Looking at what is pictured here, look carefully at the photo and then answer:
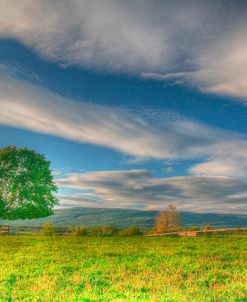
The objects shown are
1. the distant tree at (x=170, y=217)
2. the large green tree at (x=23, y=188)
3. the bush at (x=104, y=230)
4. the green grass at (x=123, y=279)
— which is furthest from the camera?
the distant tree at (x=170, y=217)

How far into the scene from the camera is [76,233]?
47062 mm

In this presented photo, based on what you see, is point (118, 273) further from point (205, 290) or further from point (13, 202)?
point (13, 202)

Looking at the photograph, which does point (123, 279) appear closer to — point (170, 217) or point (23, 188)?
point (23, 188)

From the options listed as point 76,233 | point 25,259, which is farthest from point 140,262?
point 76,233

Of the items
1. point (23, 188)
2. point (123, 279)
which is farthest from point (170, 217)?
point (123, 279)

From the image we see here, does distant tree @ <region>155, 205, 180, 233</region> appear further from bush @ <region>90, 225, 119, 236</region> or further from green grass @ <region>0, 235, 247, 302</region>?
green grass @ <region>0, 235, 247, 302</region>

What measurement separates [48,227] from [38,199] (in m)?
4.46

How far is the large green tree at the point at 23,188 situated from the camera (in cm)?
5403

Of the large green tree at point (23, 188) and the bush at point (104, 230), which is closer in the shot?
the bush at point (104, 230)

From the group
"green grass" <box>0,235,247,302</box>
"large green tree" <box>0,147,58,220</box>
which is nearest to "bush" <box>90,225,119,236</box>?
"large green tree" <box>0,147,58,220</box>

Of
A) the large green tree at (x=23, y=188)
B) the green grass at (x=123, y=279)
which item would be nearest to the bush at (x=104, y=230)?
the large green tree at (x=23, y=188)

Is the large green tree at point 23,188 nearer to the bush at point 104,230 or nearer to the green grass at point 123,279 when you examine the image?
the bush at point 104,230

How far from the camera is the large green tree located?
54.0 m

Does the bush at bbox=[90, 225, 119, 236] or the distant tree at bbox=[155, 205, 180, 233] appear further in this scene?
the distant tree at bbox=[155, 205, 180, 233]
